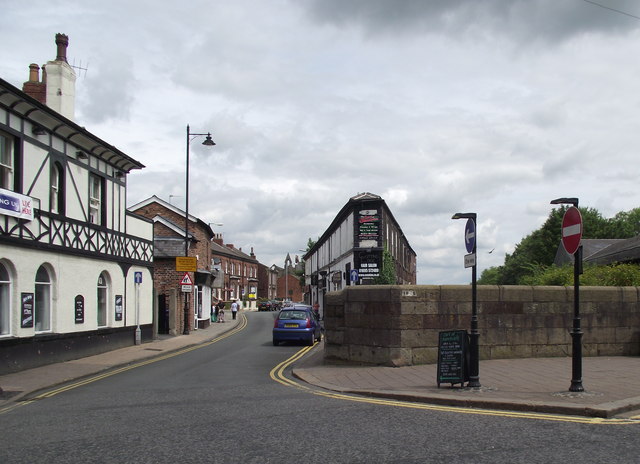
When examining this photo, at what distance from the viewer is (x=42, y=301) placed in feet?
57.9

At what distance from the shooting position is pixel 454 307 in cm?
1424

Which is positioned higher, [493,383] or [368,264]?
[368,264]

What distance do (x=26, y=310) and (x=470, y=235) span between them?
11.8m

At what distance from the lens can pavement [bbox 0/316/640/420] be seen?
8891 millimetres

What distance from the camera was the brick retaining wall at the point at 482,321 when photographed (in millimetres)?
13859

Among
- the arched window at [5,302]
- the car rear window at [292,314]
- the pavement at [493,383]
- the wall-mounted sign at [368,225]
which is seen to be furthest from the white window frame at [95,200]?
the wall-mounted sign at [368,225]

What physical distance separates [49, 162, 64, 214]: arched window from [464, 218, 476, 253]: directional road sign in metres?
12.4

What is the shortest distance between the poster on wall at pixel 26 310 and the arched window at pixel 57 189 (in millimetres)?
2869

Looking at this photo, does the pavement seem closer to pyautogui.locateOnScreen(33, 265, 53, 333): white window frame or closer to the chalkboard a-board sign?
the chalkboard a-board sign

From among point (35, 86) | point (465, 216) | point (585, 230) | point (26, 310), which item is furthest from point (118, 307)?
point (585, 230)

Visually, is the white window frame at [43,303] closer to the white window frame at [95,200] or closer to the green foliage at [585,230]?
the white window frame at [95,200]

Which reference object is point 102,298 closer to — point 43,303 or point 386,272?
point 43,303

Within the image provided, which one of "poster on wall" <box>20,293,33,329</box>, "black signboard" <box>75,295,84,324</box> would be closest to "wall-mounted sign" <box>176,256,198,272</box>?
"black signboard" <box>75,295,84,324</box>

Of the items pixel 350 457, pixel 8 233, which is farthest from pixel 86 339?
pixel 350 457
